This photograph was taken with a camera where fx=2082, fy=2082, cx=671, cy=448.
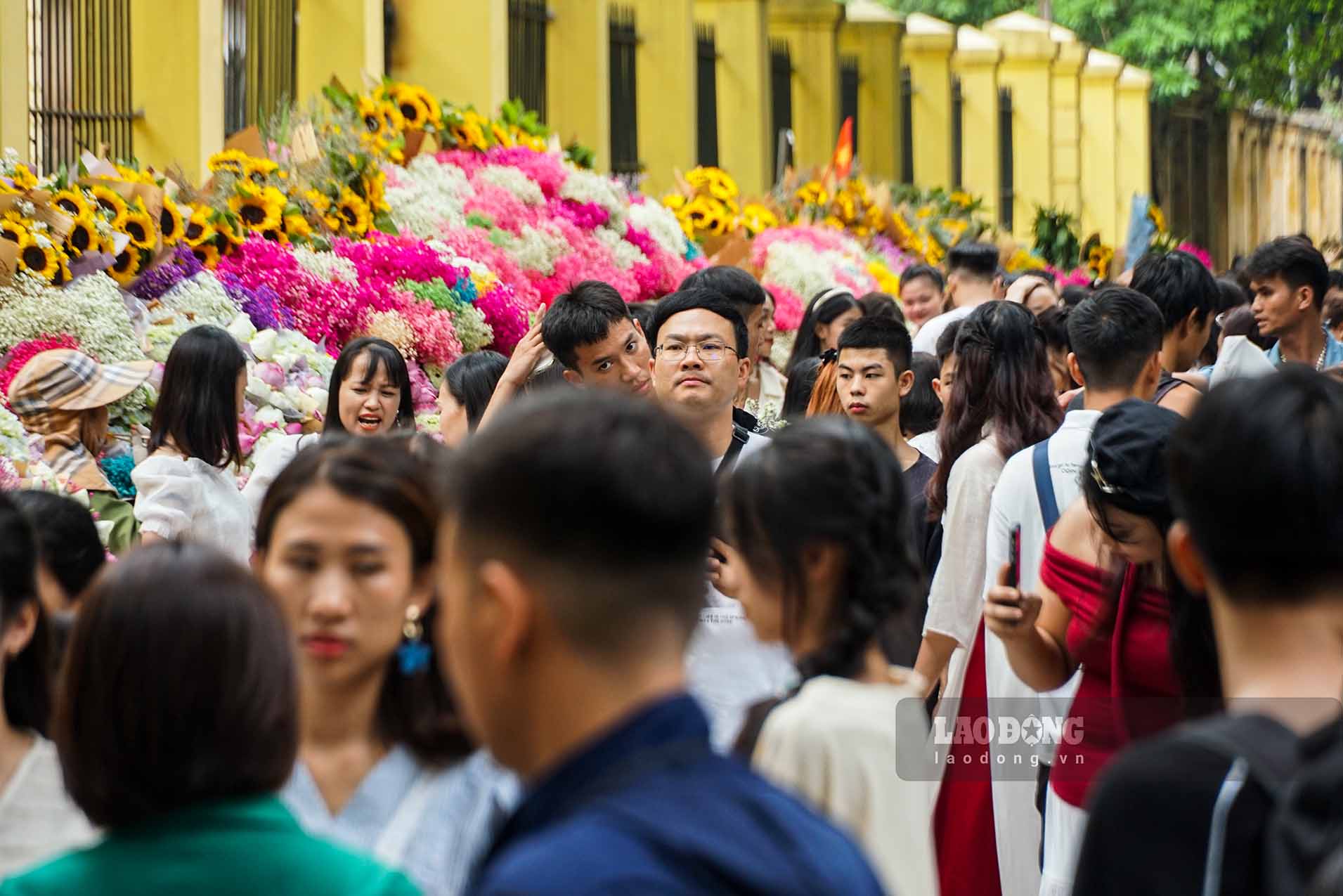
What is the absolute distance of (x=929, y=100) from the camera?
2930 centimetres

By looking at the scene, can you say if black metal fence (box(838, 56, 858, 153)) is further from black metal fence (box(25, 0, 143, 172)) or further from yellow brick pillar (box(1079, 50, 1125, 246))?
black metal fence (box(25, 0, 143, 172))

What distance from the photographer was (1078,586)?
4.61 metres

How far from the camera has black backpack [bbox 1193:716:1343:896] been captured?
2053 millimetres

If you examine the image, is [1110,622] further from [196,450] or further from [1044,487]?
[196,450]

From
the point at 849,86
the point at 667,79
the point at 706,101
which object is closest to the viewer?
the point at 667,79

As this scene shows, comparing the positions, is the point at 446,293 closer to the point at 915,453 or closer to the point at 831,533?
the point at 915,453

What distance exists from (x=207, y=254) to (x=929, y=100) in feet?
66.1

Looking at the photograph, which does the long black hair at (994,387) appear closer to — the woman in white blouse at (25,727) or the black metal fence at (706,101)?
the woman in white blouse at (25,727)

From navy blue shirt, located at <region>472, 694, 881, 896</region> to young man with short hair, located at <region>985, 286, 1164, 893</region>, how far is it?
310 centimetres

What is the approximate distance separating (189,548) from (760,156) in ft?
67.0

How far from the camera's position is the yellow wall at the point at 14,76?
1181 centimetres

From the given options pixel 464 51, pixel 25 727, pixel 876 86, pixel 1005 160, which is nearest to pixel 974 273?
pixel 464 51

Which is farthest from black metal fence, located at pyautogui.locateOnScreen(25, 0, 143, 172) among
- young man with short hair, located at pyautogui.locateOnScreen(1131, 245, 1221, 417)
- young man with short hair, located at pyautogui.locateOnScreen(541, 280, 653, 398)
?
young man with short hair, located at pyautogui.locateOnScreen(1131, 245, 1221, 417)

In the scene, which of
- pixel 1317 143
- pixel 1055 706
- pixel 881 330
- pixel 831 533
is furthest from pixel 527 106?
pixel 1317 143
